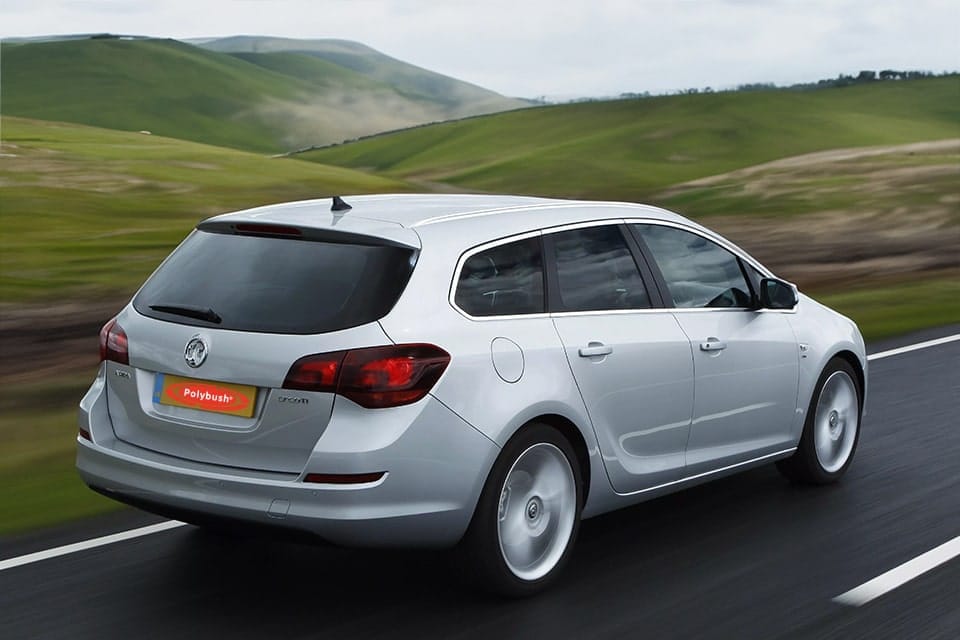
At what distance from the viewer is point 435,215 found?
5.86 m

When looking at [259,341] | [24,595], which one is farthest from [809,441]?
[24,595]

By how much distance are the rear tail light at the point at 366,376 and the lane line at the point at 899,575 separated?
1.99 meters

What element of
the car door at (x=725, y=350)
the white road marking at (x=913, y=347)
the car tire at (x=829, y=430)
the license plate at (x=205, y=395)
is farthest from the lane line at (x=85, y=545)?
the white road marking at (x=913, y=347)

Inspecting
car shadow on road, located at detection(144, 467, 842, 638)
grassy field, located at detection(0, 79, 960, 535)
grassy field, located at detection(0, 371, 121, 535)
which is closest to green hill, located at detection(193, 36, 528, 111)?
grassy field, located at detection(0, 79, 960, 535)

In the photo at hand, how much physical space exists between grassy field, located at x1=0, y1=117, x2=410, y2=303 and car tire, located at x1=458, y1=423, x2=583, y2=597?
13374 millimetres

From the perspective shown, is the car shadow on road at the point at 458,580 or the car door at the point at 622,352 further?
the car door at the point at 622,352

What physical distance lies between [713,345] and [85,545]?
3080mm

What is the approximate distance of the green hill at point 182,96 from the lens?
4355 inches

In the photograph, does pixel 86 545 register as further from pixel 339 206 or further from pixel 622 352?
pixel 622 352

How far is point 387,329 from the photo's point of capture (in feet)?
17.1

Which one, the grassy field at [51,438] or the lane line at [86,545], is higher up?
the lane line at [86,545]

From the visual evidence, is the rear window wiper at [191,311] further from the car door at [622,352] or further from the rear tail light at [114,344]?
the car door at [622,352]

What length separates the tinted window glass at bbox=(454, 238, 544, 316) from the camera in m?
5.57

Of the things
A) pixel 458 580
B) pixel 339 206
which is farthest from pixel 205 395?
pixel 458 580
